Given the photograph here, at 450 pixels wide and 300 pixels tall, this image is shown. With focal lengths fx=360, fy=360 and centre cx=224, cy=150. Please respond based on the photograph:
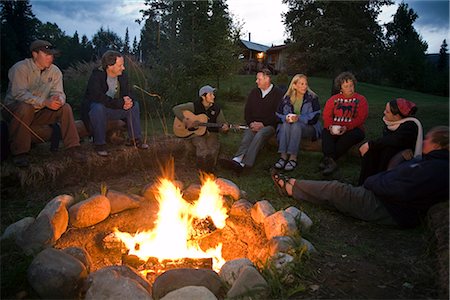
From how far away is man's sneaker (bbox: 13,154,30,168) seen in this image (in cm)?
412

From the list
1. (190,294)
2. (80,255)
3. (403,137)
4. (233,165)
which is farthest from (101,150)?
(403,137)

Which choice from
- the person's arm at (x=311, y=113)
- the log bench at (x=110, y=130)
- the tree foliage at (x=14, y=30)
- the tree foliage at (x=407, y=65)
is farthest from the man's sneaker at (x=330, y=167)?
the tree foliage at (x=407, y=65)

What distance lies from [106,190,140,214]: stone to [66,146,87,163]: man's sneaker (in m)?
0.96

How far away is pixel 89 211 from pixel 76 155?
4.35ft

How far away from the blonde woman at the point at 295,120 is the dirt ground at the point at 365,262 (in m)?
1.47

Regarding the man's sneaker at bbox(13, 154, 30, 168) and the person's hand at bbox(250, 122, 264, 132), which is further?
the person's hand at bbox(250, 122, 264, 132)

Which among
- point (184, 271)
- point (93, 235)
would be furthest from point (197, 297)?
point (93, 235)

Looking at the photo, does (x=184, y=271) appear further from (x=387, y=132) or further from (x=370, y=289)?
(x=387, y=132)

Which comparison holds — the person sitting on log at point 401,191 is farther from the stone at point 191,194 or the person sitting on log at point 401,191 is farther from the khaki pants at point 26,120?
the khaki pants at point 26,120

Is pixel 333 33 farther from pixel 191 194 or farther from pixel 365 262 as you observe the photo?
pixel 365 262

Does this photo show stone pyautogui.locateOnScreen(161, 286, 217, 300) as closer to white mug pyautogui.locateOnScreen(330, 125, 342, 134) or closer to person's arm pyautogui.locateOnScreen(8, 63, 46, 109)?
person's arm pyautogui.locateOnScreen(8, 63, 46, 109)

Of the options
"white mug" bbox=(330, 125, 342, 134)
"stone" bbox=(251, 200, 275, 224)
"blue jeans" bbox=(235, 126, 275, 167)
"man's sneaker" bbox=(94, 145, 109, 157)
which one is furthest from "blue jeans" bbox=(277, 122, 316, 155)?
"man's sneaker" bbox=(94, 145, 109, 157)

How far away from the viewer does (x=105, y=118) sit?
4941 mm

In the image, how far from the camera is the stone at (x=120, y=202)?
3.84 m
